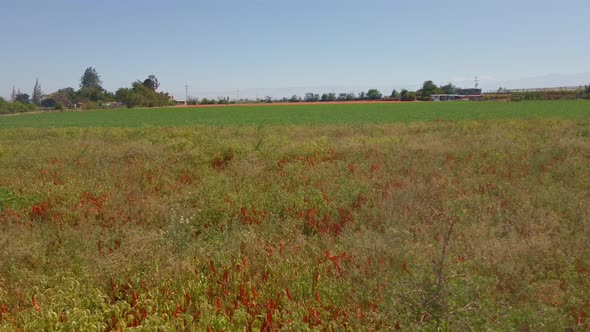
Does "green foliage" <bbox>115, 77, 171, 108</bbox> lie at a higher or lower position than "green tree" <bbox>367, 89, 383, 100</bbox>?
lower

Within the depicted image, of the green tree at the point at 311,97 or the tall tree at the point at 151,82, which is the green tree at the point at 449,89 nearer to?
the green tree at the point at 311,97

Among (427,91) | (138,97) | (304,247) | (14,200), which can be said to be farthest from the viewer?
(427,91)

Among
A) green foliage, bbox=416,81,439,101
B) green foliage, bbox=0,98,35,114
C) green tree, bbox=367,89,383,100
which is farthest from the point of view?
green tree, bbox=367,89,383,100

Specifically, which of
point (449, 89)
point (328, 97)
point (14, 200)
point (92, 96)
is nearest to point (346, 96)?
point (328, 97)

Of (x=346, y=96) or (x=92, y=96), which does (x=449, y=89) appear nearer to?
(x=346, y=96)

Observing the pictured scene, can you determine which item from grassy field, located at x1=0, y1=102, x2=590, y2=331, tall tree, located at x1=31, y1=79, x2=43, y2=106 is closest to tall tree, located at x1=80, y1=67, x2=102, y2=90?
tall tree, located at x1=31, y1=79, x2=43, y2=106

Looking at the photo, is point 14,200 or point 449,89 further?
point 449,89

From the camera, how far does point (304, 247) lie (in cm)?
474

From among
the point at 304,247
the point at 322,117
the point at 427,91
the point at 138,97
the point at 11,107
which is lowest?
Result: the point at 304,247

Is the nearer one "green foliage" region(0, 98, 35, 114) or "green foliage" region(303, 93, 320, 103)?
"green foliage" region(0, 98, 35, 114)

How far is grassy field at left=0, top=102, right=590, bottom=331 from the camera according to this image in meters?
3.24

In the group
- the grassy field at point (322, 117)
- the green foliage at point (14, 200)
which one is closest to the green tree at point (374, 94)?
the grassy field at point (322, 117)

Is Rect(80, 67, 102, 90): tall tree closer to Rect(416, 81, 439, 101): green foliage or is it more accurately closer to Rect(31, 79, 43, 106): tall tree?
Rect(31, 79, 43, 106): tall tree

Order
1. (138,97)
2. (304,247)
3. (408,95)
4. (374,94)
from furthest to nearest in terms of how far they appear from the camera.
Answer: (374,94) < (408,95) < (138,97) < (304,247)
